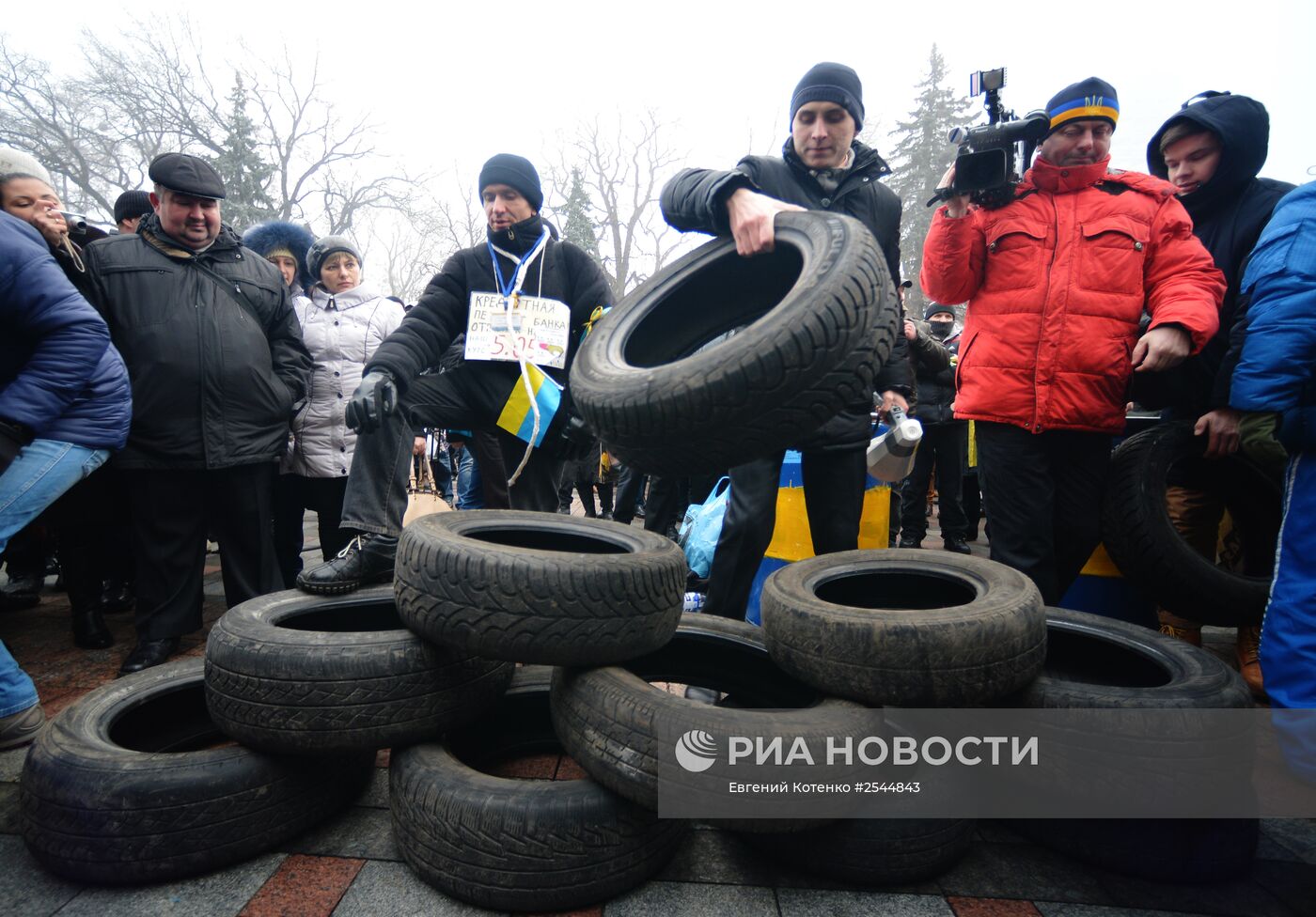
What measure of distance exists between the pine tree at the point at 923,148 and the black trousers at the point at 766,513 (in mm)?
31605

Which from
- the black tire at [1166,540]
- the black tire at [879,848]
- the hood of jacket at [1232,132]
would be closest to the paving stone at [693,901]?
the black tire at [879,848]

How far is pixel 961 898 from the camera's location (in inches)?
66.3

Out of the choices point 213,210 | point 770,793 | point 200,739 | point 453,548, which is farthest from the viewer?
point 213,210

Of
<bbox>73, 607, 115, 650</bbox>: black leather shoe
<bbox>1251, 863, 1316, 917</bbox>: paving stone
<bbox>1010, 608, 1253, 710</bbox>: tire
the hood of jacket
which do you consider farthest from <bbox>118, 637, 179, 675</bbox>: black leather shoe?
the hood of jacket

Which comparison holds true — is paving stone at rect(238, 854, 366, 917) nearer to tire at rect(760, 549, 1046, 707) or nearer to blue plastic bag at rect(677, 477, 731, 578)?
tire at rect(760, 549, 1046, 707)

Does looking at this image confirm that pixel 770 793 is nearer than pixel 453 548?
Yes

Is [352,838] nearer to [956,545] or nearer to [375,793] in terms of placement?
[375,793]

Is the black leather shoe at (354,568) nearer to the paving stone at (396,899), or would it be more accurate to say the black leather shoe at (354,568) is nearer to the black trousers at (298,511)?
the paving stone at (396,899)

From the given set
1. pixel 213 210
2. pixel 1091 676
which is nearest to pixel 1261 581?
pixel 1091 676

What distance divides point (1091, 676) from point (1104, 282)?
1.50m

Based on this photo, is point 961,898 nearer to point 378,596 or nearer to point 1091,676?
point 1091,676

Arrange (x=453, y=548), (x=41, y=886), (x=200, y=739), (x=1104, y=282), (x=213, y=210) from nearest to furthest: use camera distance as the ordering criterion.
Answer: (x=41, y=886) → (x=453, y=548) → (x=200, y=739) → (x=1104, y=282) → (x=213, y=210)

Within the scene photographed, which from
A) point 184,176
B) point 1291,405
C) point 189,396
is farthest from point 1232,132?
point 189,396

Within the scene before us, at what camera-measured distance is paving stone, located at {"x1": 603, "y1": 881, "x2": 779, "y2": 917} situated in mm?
1616
